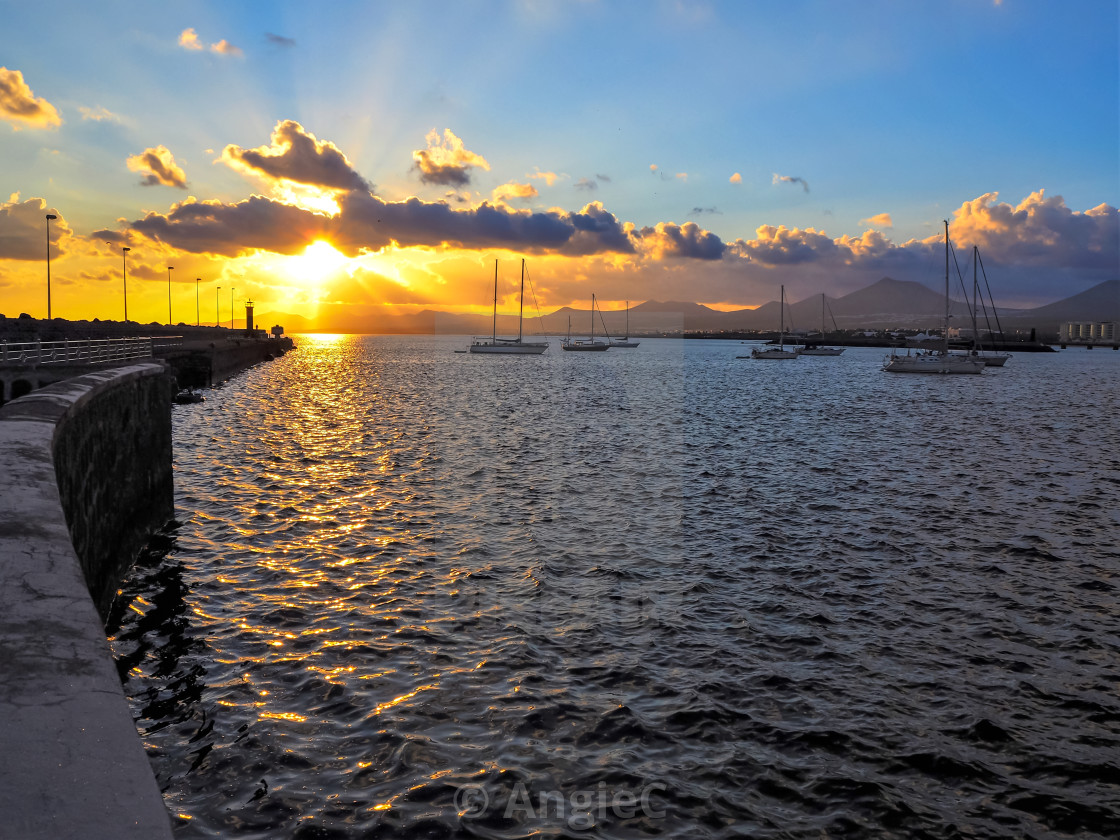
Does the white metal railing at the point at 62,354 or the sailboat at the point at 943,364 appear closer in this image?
the white metal railing at the point at 62,354

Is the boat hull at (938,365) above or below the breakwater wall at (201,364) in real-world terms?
above

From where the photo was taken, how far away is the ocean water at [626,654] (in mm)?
7211

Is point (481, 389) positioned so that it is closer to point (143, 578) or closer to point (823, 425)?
point (823, 425)

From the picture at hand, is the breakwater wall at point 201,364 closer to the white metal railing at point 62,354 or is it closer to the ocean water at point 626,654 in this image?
the white metal railing at point 62,354

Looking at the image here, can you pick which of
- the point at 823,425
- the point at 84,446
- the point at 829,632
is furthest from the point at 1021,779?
the point at 823,425

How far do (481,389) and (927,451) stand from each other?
42600mm

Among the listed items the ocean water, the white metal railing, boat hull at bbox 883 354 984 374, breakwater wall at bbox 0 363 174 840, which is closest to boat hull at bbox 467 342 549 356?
boat hull at bbox 883 354 984 374

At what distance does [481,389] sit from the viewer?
6750 cm

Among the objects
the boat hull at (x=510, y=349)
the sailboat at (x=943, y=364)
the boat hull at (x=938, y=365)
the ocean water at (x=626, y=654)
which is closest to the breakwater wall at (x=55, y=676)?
the ocean water at (x=626, y=654)

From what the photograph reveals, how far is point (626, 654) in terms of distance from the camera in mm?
10562

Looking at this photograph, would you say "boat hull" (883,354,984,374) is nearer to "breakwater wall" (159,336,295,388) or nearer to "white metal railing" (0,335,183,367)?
"breakwater wall" (159,336,295,388)

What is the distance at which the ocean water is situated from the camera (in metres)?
7.21

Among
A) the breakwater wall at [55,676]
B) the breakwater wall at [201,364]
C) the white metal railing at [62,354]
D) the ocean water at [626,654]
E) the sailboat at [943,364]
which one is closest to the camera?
the breakwater wall at [55,676]

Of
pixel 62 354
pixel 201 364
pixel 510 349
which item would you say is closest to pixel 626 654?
pixel 62 354
